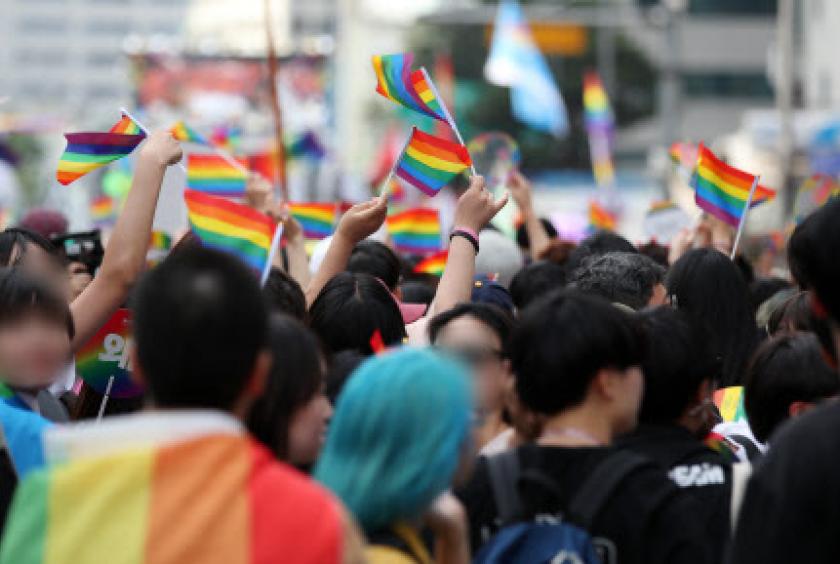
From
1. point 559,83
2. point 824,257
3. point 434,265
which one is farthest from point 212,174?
point 559,83

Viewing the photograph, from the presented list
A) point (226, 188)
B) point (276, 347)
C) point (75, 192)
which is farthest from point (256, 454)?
point (75, 192)

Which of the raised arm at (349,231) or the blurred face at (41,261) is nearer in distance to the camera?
the blurred face at (41,261)

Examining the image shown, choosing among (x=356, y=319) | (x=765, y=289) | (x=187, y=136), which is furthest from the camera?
(x=187, y=136)

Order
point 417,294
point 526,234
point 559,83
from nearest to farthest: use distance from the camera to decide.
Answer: point 417,294 < point 526,234 < point 559,83

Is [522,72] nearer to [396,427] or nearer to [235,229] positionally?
[235,229]

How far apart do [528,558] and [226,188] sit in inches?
236

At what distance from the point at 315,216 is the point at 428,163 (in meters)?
3.26

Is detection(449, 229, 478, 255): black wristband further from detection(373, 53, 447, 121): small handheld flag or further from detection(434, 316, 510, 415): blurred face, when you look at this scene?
detection(373, 53, 447, 121): small handheld flag

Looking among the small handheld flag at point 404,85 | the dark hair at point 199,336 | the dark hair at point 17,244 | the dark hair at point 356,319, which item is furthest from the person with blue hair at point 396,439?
the small handheld flag at point 404,85

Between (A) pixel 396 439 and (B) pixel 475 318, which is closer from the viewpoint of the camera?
(A) pixel 396 439

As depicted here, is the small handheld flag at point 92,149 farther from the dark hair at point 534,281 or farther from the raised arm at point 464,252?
the dark hair at point 534,281

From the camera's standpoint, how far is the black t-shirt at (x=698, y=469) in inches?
163

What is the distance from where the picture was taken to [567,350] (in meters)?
3.83

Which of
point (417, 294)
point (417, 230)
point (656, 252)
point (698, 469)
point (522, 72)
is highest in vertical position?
point (698, 469)
